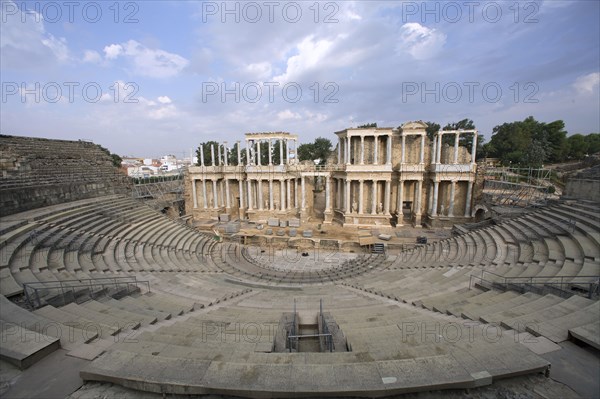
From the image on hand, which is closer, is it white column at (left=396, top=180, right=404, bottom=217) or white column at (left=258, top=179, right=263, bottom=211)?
white column at (left=396, top=180, right=404, bottom=217)

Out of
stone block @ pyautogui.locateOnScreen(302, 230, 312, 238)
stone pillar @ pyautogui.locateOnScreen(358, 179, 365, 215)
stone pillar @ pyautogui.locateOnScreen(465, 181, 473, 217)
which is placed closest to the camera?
stone block @ pyautogui.locateOnScreen(302, 230, 312, 238)

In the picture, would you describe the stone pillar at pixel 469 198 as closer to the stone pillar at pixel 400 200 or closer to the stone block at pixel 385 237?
the stone pillar at pixel 400 200

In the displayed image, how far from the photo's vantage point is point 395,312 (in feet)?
29.2

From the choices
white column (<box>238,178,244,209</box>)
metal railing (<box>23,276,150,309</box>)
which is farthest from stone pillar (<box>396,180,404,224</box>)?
metal railing (<box>23,276,150,309</box>)

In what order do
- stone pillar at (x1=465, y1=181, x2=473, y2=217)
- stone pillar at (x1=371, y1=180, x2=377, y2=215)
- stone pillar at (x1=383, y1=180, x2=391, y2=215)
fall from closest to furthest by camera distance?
stone pillar at (x1=465, y1=181, x2=473, y2=217) < stone pillar at (x1=383, y1=180, x2=391, y2=215) < stone pillar at (x1=371, y1=180, x2=377, y2=215)

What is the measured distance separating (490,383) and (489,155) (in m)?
64.6

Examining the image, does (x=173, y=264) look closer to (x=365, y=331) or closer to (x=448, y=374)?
(x=365, y=331)

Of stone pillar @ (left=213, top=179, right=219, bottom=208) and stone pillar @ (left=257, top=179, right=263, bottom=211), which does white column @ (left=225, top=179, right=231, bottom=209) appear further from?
stone pillar @ (left=257, top=179, right=263, bottom=211)

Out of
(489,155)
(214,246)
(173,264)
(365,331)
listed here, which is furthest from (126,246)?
(489,155)

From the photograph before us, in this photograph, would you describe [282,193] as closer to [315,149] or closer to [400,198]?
[400,198]

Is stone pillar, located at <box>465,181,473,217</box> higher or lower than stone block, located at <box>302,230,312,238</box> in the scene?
higher

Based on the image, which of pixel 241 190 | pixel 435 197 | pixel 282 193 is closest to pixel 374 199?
pixel 435 197

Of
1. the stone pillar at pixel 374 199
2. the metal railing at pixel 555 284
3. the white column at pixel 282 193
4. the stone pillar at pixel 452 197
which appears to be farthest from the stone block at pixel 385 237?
the white column at pixel 282 193

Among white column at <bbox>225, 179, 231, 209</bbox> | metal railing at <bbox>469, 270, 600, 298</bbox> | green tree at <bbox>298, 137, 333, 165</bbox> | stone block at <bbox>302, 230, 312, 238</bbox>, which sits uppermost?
green tree at <bbox>298, 137, 333, 165</bbox>
